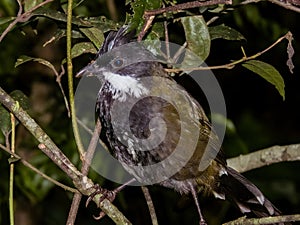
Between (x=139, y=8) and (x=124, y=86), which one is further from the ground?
(x=139, y=8)

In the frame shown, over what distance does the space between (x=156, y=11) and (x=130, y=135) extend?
492mm

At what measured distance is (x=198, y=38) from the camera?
2.73 m

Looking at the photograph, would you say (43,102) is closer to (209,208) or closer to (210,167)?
(209,208)

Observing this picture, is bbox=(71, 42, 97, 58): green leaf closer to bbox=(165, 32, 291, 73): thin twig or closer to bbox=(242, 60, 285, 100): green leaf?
bbox=(165, 32, 291, 73): thin twig

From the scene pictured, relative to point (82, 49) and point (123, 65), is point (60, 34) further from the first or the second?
point (123, 65)

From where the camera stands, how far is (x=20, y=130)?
4.32 metres

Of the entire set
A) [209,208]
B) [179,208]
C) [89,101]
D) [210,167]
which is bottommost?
[209,208]

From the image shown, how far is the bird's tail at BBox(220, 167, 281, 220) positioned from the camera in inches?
121

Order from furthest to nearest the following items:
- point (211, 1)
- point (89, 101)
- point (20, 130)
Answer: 1. point (20, 130)
2. point (89, 101)
3. point (211, 1)

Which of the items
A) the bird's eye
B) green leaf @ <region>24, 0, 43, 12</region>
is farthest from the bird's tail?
green leaf @ <region>24, 0, 43, 12</region>

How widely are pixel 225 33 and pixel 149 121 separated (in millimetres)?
456

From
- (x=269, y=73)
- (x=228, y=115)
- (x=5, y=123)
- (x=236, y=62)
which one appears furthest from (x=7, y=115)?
(x=228, y=115)

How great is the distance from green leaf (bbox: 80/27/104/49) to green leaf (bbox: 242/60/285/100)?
55cm

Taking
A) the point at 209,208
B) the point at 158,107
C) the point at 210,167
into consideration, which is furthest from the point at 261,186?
the point at 158,107
